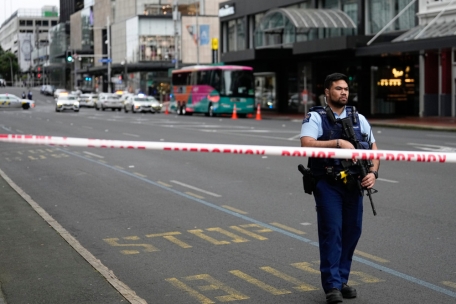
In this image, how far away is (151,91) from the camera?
108562 mm

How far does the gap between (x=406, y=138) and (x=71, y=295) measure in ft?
67.9

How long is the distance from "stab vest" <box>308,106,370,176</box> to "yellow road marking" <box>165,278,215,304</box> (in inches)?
55.7

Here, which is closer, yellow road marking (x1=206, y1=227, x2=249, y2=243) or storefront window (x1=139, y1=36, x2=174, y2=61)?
yellow road marking (x1=206, y1=227, x2=249, y2=243)

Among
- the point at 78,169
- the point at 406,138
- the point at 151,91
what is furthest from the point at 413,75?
the point at 151,91

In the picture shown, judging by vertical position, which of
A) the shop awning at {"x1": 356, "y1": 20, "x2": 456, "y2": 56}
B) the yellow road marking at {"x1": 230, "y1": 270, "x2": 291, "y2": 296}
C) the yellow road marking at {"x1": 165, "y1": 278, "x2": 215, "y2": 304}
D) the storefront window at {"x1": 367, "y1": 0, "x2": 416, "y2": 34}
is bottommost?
the yellow road marking at {"x1": 165, "y1": 278, "x2": 215, "y2": 304}

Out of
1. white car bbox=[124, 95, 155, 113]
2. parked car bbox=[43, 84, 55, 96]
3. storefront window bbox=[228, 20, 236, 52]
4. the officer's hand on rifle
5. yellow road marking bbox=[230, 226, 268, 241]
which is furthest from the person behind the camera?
parked car bbox=[43, 84, 55, 96]

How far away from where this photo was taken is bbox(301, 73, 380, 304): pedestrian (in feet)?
21.0

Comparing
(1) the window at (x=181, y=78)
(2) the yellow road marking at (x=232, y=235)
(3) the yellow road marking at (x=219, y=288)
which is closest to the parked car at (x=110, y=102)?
(1) the window at (x=181, y=78)

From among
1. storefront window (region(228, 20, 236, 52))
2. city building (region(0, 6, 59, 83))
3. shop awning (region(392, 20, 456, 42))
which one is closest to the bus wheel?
storefront window (region(228, 20, 236, 52))

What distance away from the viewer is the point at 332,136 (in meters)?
6.50

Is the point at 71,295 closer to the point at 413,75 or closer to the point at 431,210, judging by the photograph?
the point at 431,210

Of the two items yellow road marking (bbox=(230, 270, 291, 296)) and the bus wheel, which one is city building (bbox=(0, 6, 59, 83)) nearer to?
the bus wheel

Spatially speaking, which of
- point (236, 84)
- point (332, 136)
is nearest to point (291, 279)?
point (332, 136)

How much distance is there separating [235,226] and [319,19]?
1533 inches
